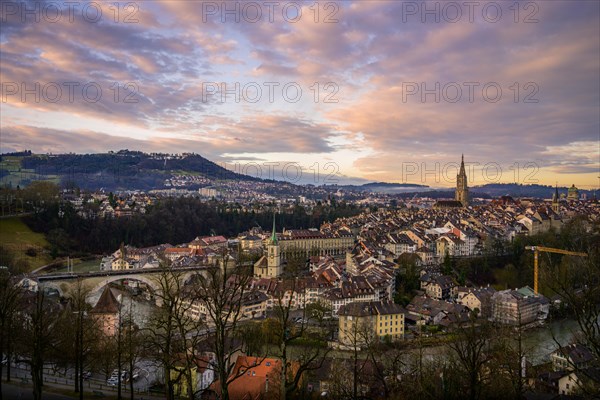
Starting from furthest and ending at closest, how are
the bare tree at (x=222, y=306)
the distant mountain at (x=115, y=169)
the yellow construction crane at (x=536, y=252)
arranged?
1. the distant mountain at (x=115, y=169)
2. the yellow construction crane at (x=536, y=252)
3. the bare tree at (x=222, y=306)

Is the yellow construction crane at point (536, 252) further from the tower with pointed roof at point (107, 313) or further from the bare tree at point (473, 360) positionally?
the tower with pointed roof at point (107, 313)

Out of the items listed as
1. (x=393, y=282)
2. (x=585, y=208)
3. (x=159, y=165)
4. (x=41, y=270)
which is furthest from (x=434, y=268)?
(x=159, y=165)

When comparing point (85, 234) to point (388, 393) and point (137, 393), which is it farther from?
point (388, 393)

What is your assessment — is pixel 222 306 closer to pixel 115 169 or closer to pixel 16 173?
pixel 16 173

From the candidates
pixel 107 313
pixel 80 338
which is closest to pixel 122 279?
pixel 107 313

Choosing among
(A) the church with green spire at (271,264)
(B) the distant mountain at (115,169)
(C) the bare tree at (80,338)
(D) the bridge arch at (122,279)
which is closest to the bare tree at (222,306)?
(C) the bare tree at (80,338)

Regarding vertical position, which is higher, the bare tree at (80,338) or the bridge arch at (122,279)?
the bare tree at (80,338)
